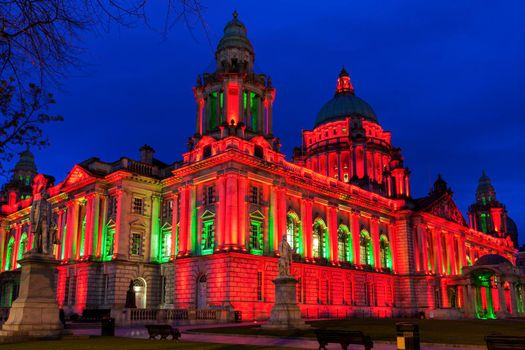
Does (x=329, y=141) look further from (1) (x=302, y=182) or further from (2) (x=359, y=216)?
(1) (x=302, y=182)

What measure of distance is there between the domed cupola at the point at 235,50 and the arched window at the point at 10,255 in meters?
40.9

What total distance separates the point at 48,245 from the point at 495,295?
3107 inches

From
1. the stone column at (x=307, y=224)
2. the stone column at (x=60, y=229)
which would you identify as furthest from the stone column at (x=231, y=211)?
the stone column at (x=60, y=229)

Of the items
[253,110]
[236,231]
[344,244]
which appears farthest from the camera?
[344,244]

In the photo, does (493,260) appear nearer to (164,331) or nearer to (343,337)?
(164,331)

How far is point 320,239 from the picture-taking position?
2216 inches

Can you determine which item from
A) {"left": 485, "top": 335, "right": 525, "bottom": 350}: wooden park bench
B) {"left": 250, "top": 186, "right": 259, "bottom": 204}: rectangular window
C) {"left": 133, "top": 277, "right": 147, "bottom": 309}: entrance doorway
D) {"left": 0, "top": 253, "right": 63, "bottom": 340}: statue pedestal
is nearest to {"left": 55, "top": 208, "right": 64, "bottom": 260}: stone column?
{"left": 133, "top": 277, "right": 147, "bottom": 309}: entrance doorway

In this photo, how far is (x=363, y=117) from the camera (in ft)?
292

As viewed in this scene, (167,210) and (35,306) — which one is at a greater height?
(167,210)

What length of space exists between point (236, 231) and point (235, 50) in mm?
21842

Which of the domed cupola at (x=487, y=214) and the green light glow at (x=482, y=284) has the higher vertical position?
the domed cupola at (x=487, y=214)

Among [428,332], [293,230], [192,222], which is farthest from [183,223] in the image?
[428,332]

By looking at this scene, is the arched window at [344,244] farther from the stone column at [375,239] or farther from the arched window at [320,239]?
the stone column at [375,239]

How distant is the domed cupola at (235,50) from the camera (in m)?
54.5
